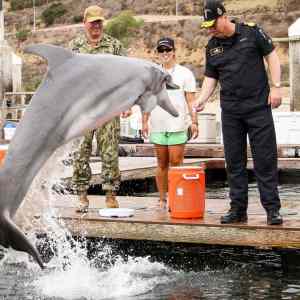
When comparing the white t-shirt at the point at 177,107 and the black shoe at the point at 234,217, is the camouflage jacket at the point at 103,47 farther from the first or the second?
the black shoe at the point at 234,217

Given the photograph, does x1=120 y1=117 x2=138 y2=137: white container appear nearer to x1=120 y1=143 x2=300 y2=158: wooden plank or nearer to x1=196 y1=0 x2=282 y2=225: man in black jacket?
x1=120 y1=143 x2=300 y2=158: wooden plank

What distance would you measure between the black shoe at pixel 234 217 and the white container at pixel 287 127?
10.0 metres

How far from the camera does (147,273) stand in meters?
8.63

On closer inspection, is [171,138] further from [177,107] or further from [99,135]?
[99,135]

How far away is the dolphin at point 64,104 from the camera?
6223 mm

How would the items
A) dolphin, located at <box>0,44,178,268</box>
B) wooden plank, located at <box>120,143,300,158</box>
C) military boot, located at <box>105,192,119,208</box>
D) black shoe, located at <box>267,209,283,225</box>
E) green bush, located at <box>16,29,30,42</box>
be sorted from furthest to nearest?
green bush, located at <box>16,29,30,42</box> < wooden plank, located at <box>120,143,300,158</box> < military boot, located at <box>105,192,119,208</box> < black shoe, located at <box>267,209,283,225</box> < dolphin, located at <box>0,44,178,268</box>

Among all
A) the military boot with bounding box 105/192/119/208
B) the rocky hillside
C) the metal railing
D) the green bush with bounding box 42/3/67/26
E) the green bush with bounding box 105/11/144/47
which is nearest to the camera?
the military boot with bounding box 105/192/119/208

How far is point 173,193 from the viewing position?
9.16m

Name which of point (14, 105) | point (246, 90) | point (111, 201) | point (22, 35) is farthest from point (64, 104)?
point (22, 35)

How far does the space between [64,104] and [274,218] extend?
8.71 feet

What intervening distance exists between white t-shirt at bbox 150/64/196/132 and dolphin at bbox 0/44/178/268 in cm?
189

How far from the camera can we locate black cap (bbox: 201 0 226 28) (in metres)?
8.13

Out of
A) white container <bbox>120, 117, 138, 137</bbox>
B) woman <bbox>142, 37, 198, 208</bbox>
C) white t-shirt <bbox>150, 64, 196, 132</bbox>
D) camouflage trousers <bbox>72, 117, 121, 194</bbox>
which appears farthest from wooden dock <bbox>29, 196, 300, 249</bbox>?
white container <bbox>120, 117, 138, 137</bbox>

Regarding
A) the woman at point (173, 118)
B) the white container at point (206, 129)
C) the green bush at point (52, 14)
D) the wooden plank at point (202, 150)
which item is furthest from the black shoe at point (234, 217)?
the green bush at point (52, 14)
